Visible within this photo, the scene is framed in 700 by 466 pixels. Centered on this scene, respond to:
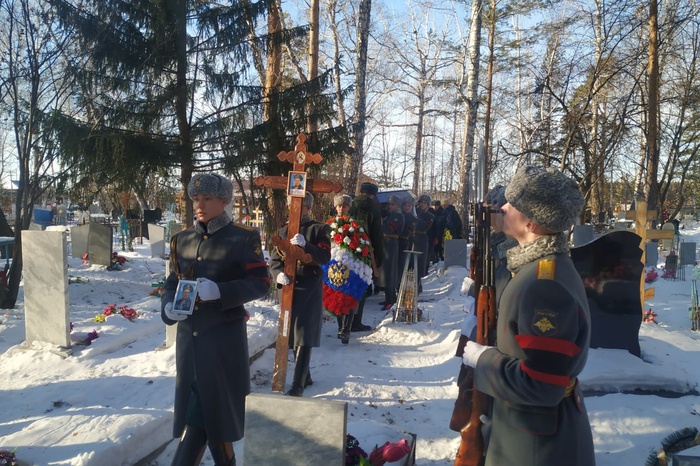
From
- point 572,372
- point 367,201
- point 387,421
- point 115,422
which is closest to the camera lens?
point 572,372

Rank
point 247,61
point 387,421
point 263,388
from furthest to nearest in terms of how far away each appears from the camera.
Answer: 1. point 247,61
2. point 263,388
3. point 387,421

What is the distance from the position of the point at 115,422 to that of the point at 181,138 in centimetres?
500

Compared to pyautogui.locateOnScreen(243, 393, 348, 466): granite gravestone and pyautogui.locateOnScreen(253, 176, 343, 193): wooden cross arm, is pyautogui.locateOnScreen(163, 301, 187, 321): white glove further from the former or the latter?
pyautogui.locateOnScreen(253, 176, 343, 193): wooden cross arm

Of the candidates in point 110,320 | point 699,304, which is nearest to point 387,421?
point 110,320

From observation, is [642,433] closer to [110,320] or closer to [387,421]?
[387,421]

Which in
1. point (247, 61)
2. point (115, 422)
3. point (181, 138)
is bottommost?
point (115, 422)

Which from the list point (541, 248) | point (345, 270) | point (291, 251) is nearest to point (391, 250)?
point (345, 270)

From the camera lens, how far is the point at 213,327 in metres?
2.98

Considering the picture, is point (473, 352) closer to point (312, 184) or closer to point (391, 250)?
point (312, 184)

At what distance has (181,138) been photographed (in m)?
7.76

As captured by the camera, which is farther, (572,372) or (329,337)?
(329,337)

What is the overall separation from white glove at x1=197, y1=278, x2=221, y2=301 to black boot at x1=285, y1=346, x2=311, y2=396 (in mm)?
2302

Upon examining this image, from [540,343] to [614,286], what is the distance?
4090 mm

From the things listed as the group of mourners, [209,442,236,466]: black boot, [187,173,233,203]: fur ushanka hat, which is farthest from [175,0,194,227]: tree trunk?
[209,442,236,466]: black boot
